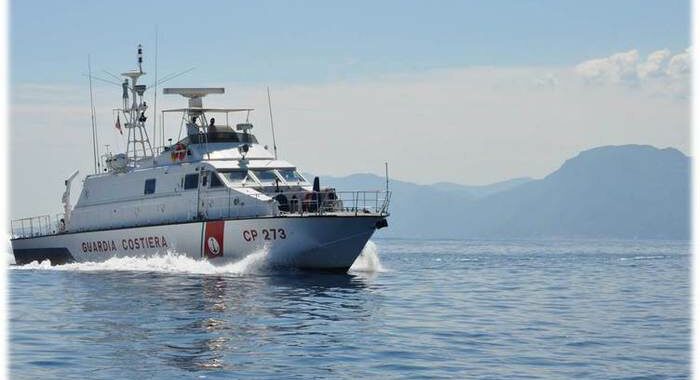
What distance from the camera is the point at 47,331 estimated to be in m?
22.0

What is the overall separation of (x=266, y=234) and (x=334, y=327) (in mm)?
14673

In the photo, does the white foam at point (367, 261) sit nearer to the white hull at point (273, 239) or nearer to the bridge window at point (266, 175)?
the white hull at point (273, 239)

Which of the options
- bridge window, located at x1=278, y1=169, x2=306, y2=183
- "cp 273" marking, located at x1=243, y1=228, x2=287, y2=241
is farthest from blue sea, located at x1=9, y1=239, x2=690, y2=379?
bridge window, located at x1=278, y1=169, x2=306, y2=183

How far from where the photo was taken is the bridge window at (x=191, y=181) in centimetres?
4191

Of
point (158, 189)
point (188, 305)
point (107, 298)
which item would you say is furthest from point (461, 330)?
point (158, 189)

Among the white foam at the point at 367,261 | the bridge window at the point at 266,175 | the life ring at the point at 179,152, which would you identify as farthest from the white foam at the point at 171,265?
the white foam at the point at 367,261

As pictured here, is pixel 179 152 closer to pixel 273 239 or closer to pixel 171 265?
pixel 171 265

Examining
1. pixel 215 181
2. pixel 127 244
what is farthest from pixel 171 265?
pixel 127 244

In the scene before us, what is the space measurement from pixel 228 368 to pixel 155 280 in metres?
19.5

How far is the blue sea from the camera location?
58.4 feet

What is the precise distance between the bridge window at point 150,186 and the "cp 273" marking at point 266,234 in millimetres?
8164

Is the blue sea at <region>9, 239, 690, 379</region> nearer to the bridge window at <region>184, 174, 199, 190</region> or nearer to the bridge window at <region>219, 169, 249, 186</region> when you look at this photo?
the bridge window at <region>219, 169, 249, 186</region>

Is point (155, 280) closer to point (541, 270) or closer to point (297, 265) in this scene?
point (297, 265)

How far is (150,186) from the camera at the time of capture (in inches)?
1764
